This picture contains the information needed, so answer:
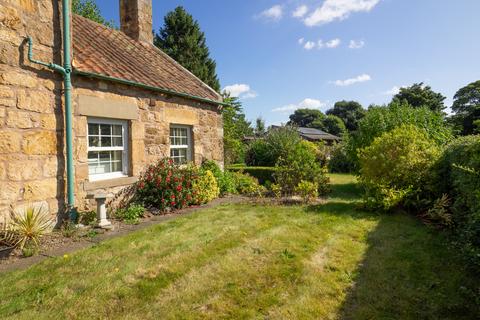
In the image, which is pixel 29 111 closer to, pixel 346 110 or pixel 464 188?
pixel 464 188

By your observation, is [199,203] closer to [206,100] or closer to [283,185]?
[283,185]

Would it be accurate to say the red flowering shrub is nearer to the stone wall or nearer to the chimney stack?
the stone wall

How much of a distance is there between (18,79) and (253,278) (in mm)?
5087

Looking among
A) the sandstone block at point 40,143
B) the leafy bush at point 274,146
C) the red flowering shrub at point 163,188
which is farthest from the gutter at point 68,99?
the leafy bush at point 274,146

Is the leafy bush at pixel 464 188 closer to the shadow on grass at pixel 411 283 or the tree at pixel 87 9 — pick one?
the shadow on grass at pixel 411 283

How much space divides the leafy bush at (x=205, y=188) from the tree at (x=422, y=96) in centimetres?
3844

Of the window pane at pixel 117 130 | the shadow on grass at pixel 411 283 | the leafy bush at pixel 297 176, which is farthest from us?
the leafy bush at pixel 297 176

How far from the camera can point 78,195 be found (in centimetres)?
619

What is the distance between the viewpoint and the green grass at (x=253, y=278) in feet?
9.96

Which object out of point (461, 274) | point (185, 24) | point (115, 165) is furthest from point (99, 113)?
point (185, 24)

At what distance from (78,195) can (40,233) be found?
1.27 meters

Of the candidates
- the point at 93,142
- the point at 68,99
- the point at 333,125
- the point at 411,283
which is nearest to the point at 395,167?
the point at 411,283

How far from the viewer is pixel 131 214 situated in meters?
6.76

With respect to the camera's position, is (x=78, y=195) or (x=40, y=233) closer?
(x=40, y=233)
